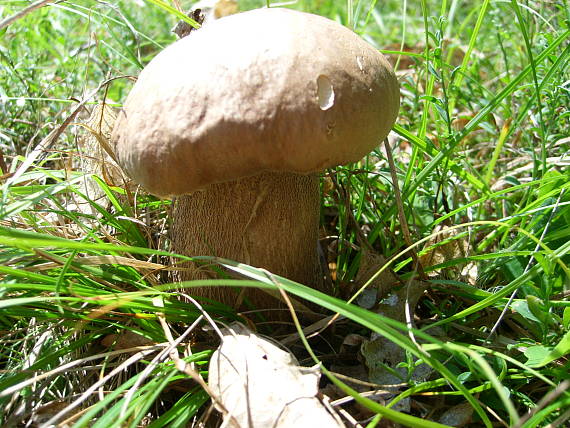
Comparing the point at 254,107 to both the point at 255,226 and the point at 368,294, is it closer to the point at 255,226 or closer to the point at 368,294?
the point at 255,226

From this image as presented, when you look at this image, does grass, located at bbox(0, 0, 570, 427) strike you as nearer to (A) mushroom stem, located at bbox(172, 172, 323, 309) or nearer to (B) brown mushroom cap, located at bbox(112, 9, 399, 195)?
(A) mushroom stem, located at bbox(172, 172, 323, 309)

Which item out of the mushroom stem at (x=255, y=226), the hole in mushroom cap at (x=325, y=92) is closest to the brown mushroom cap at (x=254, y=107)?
the hole in mushroom cap at (x=325, y=92)

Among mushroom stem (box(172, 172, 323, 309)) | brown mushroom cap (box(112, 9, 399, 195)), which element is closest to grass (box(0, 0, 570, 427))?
mushroom stem (box(172, 172, 323, 309))

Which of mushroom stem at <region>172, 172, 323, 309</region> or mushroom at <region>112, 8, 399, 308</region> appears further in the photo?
mushroom stem at <region>172, 172, 323, 309</region>

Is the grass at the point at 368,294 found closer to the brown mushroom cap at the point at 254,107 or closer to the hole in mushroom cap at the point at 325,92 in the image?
the brown mushroom cap at the point at 254,107

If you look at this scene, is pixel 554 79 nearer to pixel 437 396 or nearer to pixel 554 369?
pixel 554 369

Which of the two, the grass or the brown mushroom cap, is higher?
the brown mushroom cap

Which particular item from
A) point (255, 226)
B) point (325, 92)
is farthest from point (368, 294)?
point (325, 92)
